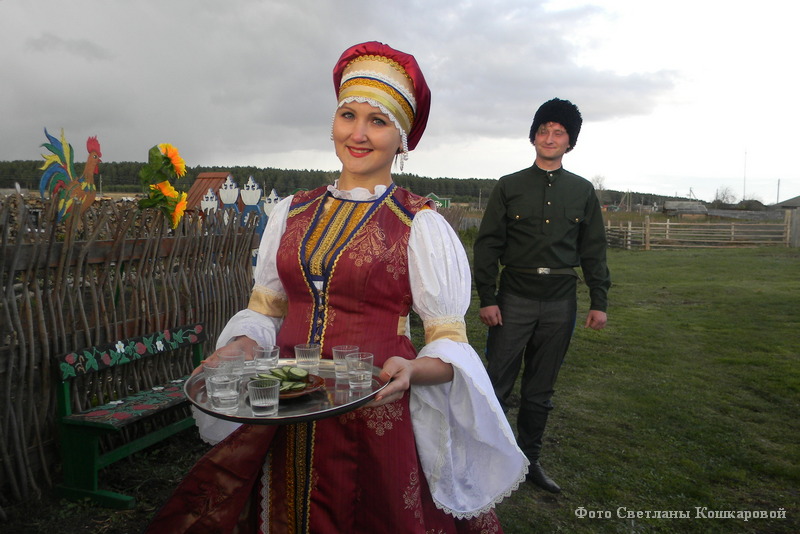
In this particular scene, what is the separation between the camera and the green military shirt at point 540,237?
11.1 feet

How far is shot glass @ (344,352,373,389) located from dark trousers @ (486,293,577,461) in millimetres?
2037

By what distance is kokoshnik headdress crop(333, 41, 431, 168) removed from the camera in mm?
1812

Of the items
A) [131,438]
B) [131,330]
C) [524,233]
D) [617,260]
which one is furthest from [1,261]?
[617,260]

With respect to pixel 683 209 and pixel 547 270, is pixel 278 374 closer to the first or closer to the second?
pixel 547 270

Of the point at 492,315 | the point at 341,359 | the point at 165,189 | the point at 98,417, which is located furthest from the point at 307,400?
the point at 165,189

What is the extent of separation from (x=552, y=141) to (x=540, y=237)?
585 mm

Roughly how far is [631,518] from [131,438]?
3.26 m

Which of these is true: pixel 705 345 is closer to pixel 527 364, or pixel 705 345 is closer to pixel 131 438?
pixel 527 364

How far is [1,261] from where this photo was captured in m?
2.92

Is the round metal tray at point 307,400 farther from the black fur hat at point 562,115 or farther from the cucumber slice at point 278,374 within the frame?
the black fur hat at point 562,115

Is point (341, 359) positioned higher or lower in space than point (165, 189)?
lower

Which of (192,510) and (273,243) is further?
(273,243)

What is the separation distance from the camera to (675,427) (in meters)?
4.72

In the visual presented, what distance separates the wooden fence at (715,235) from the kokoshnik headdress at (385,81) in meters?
24.1
